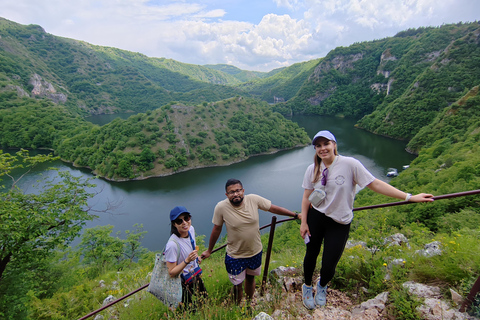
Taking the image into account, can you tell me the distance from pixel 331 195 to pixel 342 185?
0.44ft

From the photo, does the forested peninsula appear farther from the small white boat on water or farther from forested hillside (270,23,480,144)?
the small white boat on water

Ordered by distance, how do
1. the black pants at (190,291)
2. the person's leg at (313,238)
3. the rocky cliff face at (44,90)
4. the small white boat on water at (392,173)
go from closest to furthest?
the person's leg at (313,238), the black pants at (190,291), the small white boat on water at (392,173), the rocky cliff face at (44,90)

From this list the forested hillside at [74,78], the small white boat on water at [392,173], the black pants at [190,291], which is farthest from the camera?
the forested hillside at [74,78]

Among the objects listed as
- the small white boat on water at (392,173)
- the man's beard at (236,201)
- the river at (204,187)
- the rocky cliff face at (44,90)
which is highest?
the rocky cliff face at (44,90)

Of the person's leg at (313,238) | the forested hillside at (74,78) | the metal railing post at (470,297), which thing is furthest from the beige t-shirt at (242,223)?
the forested hillside at (74,78)

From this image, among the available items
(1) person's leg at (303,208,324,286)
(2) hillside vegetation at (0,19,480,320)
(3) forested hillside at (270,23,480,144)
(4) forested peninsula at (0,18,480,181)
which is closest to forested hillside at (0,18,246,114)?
(4) forested peninsula at (0,18,480,181)

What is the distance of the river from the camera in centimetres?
2927

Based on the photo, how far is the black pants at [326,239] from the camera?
2184mm

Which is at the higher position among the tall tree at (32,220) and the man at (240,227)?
the man at (240,227)

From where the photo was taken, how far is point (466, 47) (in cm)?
6481

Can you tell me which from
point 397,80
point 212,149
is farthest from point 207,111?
point 397,80

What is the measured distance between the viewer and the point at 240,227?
248cm

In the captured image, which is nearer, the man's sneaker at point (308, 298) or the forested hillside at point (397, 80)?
the man's sneaker at point (308, 298)

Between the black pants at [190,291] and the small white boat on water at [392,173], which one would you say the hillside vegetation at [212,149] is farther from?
the small white boat on water at [392,173]
